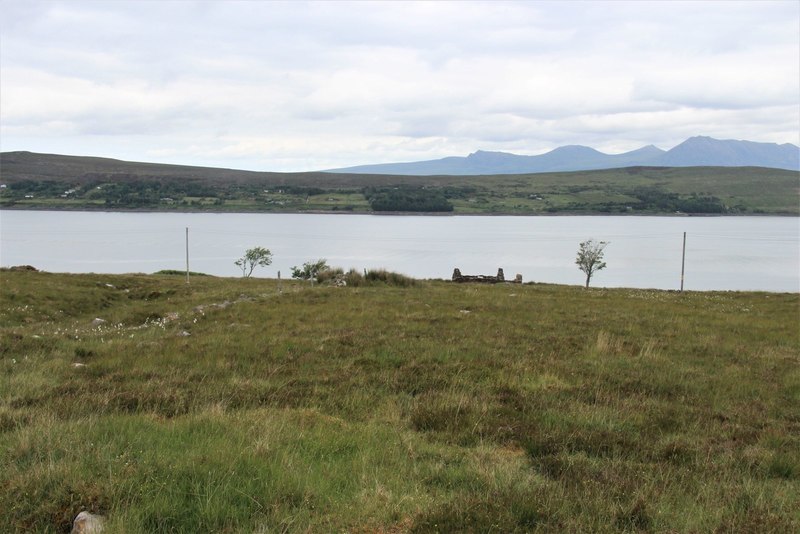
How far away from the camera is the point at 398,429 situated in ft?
25.6

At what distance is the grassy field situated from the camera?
17.1 feet

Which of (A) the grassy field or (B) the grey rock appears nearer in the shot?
(B) the grey rock

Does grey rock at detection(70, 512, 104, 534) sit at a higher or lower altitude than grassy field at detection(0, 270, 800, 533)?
higher

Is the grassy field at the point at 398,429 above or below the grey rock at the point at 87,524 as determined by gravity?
below

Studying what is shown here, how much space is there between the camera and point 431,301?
23719 mm

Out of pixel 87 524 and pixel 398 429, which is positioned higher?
pixel 87 524

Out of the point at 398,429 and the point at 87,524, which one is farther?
the point at 398,429

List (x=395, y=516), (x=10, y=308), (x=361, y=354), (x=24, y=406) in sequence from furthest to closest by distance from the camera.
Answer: (x=10, y=308) < (x=361, y=354) < (x=24, y=406) < (x=395, y=516)

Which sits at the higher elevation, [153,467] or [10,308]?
[153,467]

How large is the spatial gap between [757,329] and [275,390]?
1565 cm

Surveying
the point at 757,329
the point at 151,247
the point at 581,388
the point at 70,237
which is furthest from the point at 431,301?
the point at 70,237

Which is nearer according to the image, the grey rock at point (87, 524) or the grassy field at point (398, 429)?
the grey rock at point (87, 524)

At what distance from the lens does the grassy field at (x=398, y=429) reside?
5223 mm

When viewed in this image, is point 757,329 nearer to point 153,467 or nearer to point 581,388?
point 581,388
